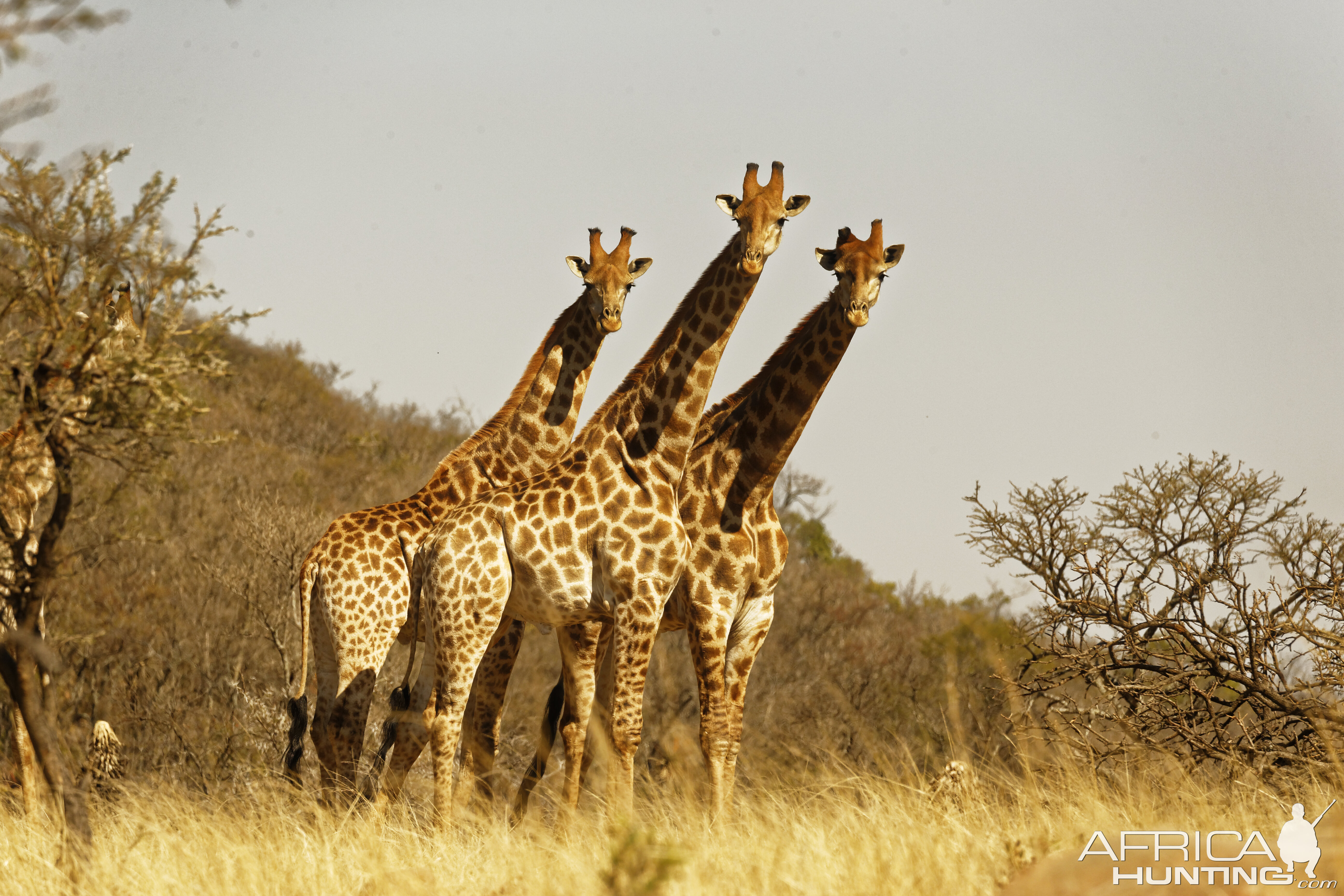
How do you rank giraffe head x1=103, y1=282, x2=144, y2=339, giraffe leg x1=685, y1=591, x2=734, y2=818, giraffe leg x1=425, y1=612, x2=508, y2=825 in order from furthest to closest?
giraffe leg x1=685, y1=591, x2=734, y2=818, giraffe leg x1=425, y1=612, x2=508, y2=825, giraffe head x1=103, y1=282, x2=144, y2=339

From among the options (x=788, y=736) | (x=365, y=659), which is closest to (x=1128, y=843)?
(x=365, y=659)

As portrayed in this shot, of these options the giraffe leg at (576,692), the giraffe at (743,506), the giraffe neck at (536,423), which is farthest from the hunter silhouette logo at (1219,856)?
the giraffe neck at (536,423)

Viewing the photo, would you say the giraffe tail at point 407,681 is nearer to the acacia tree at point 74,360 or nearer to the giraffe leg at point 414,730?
the giraffe leg at point 414,730

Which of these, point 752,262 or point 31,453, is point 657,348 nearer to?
point 752,262

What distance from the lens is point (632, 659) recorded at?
709 cm

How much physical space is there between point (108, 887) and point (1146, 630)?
7420 millimetres

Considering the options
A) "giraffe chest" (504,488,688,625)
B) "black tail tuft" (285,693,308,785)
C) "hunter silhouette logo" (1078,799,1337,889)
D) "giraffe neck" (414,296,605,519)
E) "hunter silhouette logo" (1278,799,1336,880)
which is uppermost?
"giraffe neck" (414,296,605,519)

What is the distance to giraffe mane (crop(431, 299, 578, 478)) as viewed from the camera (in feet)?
29.0

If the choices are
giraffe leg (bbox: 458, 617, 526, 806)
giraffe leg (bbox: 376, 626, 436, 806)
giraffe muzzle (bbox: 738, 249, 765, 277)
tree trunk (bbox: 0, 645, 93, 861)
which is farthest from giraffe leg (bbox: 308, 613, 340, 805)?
giraffe muzzle (bbox: 738, 249, 765, 277)

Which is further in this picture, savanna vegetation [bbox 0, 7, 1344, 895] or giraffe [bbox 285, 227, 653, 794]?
giraffe [bbox 285, 227, 653, 794]

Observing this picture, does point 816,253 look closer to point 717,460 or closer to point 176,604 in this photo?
point 717,460

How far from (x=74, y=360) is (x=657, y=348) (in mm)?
3727

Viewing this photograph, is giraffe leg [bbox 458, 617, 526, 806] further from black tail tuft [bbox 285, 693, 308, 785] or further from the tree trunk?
the tree trunk

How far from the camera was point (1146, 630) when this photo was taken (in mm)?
9305
